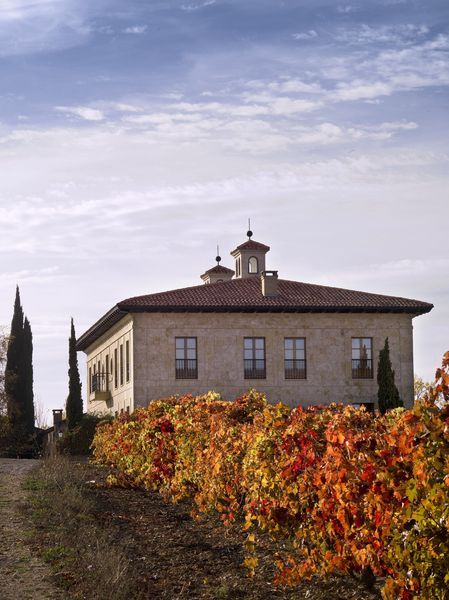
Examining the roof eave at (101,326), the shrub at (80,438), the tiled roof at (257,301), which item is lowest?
the shrub at (80,438)

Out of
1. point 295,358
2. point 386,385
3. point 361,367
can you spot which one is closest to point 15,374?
point 295,358

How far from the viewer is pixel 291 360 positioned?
48375 millimetres

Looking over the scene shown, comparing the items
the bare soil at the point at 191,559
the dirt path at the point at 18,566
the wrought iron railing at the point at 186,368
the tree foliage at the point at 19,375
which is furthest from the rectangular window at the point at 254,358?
the dirt path at the point at 18,566

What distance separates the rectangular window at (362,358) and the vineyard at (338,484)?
3136cm

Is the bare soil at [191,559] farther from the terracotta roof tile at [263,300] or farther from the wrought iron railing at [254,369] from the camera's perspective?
the wrought iron railing at [254,369]

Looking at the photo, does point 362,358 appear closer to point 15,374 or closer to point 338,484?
point 15,374

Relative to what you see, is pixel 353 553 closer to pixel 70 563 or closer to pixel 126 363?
pixel 70 563

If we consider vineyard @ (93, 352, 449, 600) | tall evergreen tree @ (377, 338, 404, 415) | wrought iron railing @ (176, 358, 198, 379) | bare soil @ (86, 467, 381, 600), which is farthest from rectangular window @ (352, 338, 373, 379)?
vineyard @ (93, 352, 449, 600)

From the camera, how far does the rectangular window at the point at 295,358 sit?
48.2 metres

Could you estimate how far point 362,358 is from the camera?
49094mm

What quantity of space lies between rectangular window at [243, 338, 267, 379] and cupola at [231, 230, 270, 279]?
9.22 meters

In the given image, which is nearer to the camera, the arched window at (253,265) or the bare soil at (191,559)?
the bare soil at (191,559)

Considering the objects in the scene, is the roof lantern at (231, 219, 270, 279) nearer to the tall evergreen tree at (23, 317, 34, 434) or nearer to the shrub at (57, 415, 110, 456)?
the tall evergreen tree at (23, 317, 34, 434)

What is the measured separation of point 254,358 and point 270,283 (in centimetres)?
397
